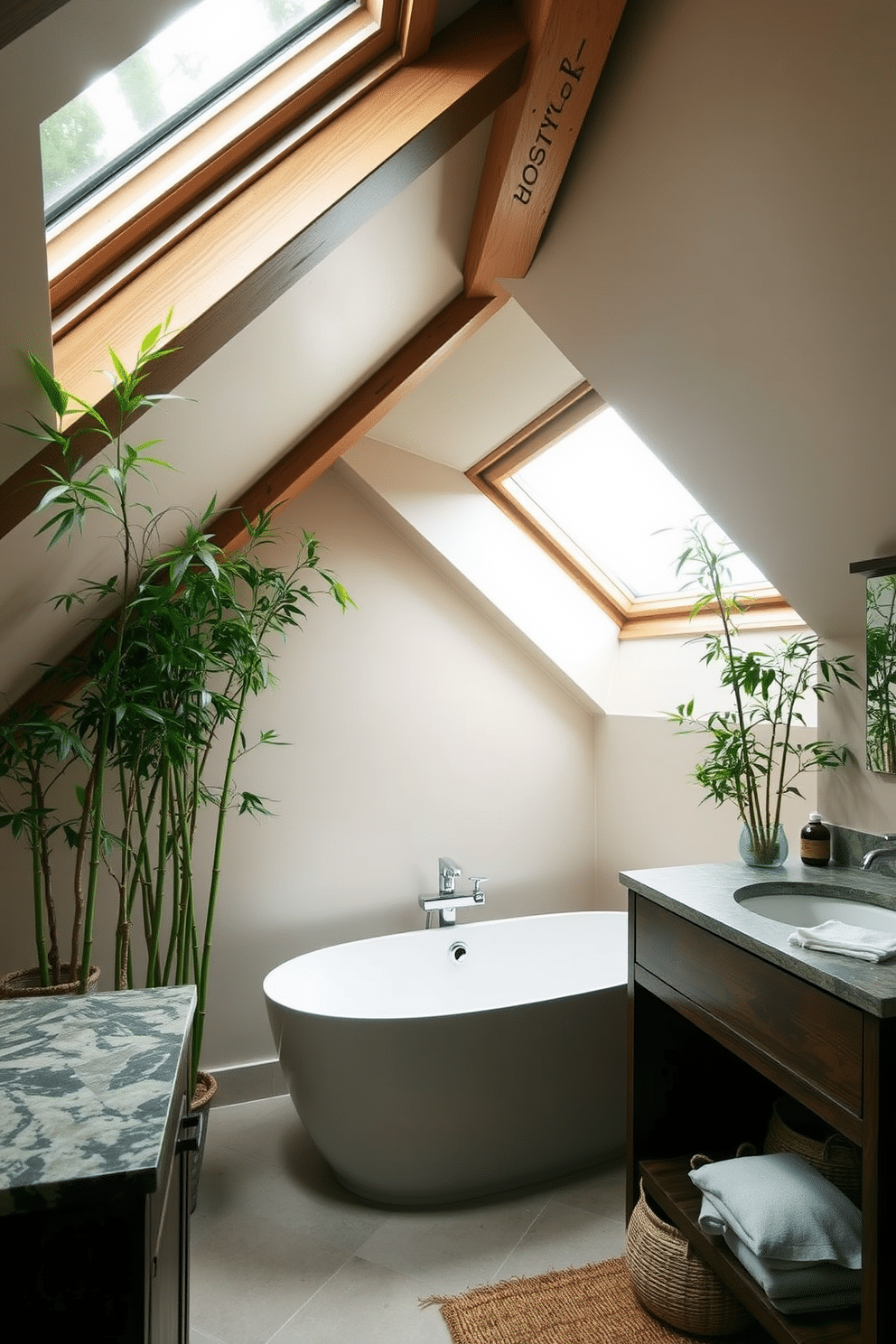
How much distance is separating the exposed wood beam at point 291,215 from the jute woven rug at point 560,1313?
77.6 inches

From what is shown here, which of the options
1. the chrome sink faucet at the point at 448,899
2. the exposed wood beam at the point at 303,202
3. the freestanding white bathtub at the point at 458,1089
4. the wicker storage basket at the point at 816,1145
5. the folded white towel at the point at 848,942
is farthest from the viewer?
the chrome sink faucet at the point at 448,899

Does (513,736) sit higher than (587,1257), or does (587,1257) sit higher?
(513,736)

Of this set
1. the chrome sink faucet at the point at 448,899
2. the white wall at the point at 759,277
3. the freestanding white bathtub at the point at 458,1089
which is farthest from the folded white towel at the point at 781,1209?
the chrome sink faucet at the point at 448,899

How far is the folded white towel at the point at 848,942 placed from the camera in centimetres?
158

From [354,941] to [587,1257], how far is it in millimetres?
1331

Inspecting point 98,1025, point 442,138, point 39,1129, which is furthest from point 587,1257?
point 442,138

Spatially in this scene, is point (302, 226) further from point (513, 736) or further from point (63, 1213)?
point (513, 736)

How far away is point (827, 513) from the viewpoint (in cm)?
213

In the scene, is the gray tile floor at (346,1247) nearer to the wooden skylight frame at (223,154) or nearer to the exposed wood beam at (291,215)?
the exposed wood beam at (291,215)

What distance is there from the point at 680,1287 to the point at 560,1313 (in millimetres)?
288

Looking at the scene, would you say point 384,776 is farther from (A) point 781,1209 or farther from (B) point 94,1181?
(B) point 94,1181

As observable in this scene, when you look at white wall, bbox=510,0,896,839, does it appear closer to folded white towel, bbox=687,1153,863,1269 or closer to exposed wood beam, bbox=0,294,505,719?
exposed wood beam, bbox=0,294,505,719

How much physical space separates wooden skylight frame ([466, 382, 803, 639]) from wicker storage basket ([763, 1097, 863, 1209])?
143cm

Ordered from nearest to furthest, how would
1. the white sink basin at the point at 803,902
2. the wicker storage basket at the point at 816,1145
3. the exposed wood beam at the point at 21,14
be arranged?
the exposed wood beam at the point at 21,14 < the wicker storage basket at the point at 816,1145 < the white sink basin at the point at 803,902
